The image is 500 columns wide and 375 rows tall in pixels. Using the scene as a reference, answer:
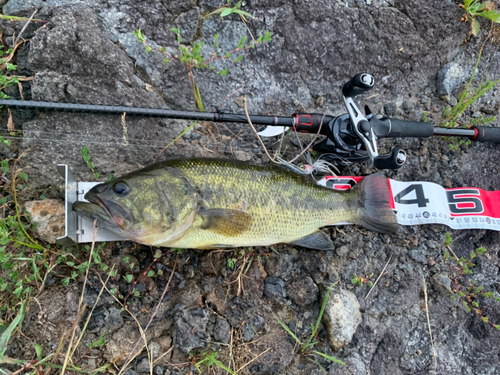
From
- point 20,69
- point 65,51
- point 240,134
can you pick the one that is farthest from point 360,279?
point 20,69

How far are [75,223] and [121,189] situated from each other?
57 cm

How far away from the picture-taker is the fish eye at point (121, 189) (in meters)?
2.42

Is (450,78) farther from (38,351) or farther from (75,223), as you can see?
(38,351)

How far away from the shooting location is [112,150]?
301 cm

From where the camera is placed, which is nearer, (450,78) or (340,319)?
(340,319)

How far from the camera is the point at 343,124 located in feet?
10.0

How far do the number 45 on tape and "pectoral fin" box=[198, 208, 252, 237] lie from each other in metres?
1.14

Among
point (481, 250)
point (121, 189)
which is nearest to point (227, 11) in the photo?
point (121, 189)

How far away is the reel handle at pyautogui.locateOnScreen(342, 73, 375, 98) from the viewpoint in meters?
2.77

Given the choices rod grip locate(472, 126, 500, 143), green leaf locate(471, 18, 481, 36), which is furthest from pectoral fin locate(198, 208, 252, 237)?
green leaf locate(471, 18, 481, 36)

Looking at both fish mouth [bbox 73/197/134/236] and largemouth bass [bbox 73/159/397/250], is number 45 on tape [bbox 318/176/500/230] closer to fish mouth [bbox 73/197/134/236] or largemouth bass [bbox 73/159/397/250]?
largemouth bass [bbox 73/159/397/250]

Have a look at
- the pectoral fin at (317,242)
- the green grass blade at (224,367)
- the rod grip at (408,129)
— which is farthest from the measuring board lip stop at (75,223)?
the rod grip at (408,129)

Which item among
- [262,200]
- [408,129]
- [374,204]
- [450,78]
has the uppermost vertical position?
[450,78]

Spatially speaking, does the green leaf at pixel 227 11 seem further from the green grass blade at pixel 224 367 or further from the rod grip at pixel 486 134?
the green grass blade at pixel 224 367
